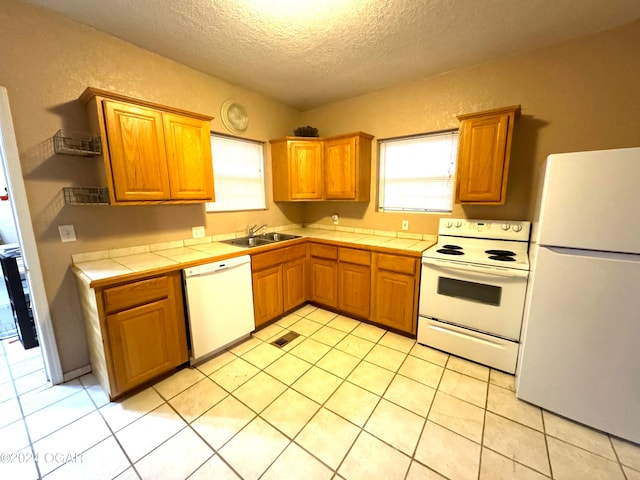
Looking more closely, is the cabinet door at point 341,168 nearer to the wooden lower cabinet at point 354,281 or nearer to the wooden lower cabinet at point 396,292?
the wooden lower cabinet at point 354,281

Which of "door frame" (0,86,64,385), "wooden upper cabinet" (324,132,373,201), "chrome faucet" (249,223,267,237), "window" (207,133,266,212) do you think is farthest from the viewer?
"chrome faucet" (249,223,267,237)

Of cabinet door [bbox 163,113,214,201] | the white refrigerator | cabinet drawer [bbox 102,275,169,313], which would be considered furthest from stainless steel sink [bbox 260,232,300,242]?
the white refrigerator

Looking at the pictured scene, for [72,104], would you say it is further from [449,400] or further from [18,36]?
[449,400]

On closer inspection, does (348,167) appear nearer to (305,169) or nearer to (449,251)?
(305,169)

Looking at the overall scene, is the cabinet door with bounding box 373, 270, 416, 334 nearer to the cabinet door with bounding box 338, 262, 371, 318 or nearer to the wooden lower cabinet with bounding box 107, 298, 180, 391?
the cabinet door with bounding box 338, 262, 371, 318

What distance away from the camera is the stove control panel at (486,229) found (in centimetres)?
231

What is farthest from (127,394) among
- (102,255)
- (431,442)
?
(431,442)

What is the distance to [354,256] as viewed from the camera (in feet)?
9.10

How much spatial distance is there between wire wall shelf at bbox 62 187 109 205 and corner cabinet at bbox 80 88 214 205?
0.19m

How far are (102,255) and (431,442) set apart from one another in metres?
2.69

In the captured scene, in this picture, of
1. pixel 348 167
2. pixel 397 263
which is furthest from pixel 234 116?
pixel 397 263

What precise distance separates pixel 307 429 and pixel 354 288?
4.88ft

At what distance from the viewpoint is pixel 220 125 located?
2766 millimetres

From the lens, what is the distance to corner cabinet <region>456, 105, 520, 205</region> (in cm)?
211
